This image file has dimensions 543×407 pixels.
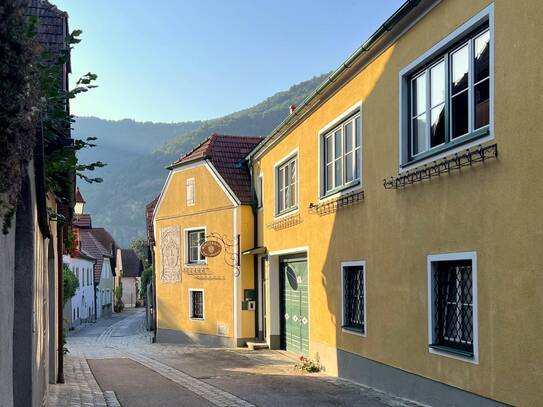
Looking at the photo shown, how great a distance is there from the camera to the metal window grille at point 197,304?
23688 millimetres

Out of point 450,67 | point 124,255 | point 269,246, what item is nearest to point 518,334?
point 450,67

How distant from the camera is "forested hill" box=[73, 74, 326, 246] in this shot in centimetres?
8788

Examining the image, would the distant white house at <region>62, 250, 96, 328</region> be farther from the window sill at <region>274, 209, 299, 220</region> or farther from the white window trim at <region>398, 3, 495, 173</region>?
the white window trim at <region>398, 3, 495, 173</region>

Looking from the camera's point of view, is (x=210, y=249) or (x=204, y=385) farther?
(x=210, y=249)

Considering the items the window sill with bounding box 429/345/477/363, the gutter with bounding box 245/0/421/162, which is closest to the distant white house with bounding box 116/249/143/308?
the gutter with bounding box 245/0/421/162

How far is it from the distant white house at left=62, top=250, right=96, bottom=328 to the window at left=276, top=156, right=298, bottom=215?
79.4 ft

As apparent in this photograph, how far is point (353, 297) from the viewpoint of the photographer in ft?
41.1

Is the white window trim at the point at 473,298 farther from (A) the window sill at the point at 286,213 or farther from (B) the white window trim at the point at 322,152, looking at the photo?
A: (A) the window sill at the point at 286,213

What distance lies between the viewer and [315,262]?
14.7 m

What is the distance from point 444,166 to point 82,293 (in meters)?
43.8

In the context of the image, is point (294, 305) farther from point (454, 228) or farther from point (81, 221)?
point (81, 221)

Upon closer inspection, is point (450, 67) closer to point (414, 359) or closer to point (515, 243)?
point (515, 243)

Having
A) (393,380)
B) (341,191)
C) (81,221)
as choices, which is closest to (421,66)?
(341,191)

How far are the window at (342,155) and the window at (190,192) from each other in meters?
10.6
